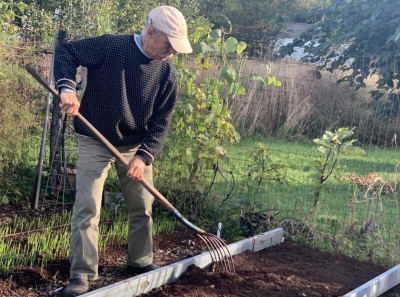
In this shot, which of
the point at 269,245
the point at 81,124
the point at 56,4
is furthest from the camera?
the point at 56,4

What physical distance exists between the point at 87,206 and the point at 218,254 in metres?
1.08

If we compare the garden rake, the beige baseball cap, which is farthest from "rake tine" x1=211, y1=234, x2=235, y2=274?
the beige baseball cap

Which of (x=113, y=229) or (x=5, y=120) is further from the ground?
(x=5, y=120)

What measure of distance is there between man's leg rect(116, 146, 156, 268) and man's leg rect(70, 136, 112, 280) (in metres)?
0.25

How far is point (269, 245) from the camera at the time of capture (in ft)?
16.2

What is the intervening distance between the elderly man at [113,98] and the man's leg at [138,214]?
209 millimetres

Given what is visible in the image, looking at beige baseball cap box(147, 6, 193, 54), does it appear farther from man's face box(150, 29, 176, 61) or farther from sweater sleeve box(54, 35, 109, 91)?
A: sweater sleeve box(54, 35, 109, 91)

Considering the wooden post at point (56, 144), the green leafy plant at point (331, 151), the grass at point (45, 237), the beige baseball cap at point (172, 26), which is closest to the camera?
the beige baseball cap at point (172, 26)

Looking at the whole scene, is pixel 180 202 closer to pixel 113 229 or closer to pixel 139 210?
pixel 113 229

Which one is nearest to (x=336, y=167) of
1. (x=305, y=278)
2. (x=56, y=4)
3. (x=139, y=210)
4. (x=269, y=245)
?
(x=269, y=245)

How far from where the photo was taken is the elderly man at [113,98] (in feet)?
11.1

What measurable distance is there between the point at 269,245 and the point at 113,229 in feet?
4.63

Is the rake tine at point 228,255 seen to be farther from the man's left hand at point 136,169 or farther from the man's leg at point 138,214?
the man's left hand at point 136,169

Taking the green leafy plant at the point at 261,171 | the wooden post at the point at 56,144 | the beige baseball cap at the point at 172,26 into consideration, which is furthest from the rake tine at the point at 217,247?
the wooden post at the point at 56,144
